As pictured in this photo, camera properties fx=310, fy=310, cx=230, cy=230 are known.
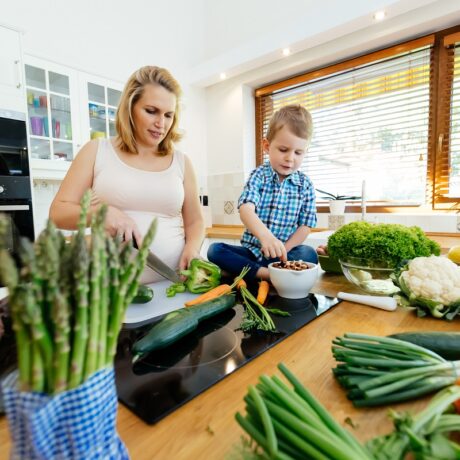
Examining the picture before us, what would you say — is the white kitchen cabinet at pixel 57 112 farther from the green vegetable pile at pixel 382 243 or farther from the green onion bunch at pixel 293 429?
the green onion bunch at pixel 293 429

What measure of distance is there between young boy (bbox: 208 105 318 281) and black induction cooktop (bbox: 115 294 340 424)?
0.41 m

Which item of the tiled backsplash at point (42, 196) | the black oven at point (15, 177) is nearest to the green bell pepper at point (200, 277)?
the black oven at point (15, 177)

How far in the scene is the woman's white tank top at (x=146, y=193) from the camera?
1160 mm

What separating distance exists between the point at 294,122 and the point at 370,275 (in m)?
0.73

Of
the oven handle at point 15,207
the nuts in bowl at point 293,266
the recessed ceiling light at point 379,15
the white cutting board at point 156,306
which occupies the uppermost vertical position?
the recessed ceiling light at point 379,15

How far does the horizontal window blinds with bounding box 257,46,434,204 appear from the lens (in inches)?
90.5

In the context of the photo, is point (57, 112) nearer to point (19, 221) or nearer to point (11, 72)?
point (11, 72)

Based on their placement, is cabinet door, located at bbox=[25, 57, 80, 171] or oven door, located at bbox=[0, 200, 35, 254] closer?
oven door, located at bbox=[0, 200, 35, 254]

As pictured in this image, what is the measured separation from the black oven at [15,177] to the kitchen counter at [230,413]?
1.84 meters

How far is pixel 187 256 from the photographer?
1145 mm

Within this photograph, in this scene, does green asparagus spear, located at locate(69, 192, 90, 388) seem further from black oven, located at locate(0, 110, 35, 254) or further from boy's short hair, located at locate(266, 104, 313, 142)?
black oven, located at locate(0, 110, 35, 254)

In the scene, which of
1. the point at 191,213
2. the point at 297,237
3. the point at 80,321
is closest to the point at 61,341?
the point at 80,321

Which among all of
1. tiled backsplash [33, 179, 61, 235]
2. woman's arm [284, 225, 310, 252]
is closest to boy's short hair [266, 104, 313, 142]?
woman's arm [284, 225, 310, 252]

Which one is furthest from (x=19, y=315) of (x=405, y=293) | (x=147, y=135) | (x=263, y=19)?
(x=263, y=19)
